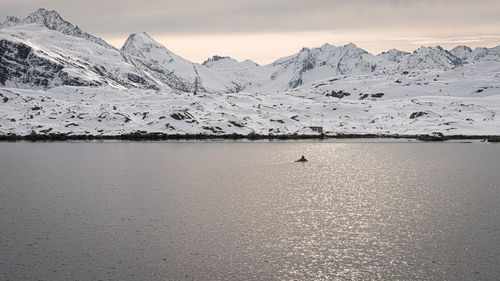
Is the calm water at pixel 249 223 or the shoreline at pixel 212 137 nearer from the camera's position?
the calm water at pixel 249 223

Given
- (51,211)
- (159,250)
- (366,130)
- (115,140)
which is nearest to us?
(159,250)

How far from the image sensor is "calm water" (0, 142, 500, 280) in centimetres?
2423

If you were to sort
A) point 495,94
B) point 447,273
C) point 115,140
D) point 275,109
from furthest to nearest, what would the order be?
point 495,94 → point 275,109 → point 115,140 → point 447,273

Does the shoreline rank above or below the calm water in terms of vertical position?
above

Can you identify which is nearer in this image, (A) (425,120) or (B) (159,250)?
(B) (159,250)

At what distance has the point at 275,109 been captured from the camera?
568 feet

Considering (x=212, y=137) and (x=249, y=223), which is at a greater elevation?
(x=212, y=137)

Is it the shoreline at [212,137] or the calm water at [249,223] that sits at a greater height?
the shoreline at [212,137]

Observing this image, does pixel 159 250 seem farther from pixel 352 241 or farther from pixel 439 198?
pixel 439 198

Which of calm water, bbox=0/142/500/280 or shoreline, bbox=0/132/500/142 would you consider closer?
calm water, bbox=0/142/500/280

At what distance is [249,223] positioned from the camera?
3425cm

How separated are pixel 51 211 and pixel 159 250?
15065 millimetres

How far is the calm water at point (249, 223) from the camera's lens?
79.5 feet

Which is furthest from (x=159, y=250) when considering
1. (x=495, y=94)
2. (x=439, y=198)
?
(x=495, y=94)
